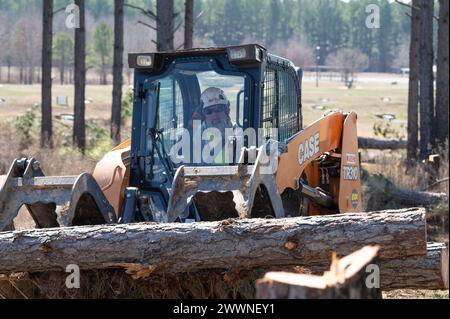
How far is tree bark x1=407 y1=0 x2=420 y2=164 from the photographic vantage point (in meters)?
20.6

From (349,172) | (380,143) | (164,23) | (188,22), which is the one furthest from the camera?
(380,143)

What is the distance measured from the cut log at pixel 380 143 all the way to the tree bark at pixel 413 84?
8.21 feet

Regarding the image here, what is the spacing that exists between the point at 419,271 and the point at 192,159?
9.00 ft

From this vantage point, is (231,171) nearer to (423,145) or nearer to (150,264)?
(150,264)

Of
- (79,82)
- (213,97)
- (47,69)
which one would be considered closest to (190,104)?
(213,97)

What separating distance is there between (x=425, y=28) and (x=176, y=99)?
14.0 meters

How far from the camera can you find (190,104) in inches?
354

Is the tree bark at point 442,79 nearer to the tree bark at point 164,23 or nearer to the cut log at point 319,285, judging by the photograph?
the tree bark at point 164,23

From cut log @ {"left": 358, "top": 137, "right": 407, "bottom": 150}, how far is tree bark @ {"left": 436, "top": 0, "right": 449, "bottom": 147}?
3.00m

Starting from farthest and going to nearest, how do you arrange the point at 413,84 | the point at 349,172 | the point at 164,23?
the point at 413,84, the point at 164,23, the point at 349,172

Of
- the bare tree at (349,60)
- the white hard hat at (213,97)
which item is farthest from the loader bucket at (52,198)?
the bare tree at (349,60)

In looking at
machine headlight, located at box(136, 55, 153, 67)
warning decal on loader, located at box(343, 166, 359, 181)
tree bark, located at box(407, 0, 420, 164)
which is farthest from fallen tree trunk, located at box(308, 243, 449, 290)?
tree bark, located at box(407, 0, 420, 164)

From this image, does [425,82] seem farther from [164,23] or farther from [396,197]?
[164,23]
